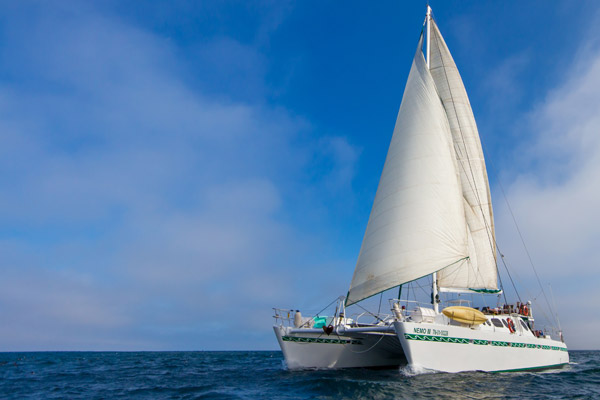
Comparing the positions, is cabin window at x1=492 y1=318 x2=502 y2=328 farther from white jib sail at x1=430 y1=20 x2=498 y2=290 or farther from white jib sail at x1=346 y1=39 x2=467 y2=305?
white jib sail at x1=430 y1=20 x2=498 y2=290

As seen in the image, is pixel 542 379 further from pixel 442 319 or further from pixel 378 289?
pixel 378 289

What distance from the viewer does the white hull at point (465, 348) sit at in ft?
51.9

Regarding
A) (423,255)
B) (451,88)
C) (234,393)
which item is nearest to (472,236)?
(451,88)

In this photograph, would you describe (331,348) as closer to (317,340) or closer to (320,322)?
(317,340)

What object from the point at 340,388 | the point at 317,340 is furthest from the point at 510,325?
the point at 340,388

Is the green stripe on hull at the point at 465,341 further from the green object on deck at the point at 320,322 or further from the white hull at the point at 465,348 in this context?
the green object on deck at the point at 320,322

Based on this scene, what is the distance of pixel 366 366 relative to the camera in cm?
2095

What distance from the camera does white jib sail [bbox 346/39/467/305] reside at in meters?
17.9

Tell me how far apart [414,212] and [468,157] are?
39.2ft

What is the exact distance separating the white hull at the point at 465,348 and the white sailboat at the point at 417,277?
4 cm

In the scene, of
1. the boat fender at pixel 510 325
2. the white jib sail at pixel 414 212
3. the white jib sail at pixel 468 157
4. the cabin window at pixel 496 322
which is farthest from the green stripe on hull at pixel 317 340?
the white jib sail at pixel 468 157

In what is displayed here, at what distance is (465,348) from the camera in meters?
17.2

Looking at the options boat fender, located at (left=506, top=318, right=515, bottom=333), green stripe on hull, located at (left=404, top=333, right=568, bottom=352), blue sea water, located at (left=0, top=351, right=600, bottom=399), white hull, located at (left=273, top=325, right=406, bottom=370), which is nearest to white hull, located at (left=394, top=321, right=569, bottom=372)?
green stripe on hull, located at (left=404, top=333, right=568, bottom=352)

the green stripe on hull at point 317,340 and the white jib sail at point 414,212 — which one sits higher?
the white jib sail at point 414,212
